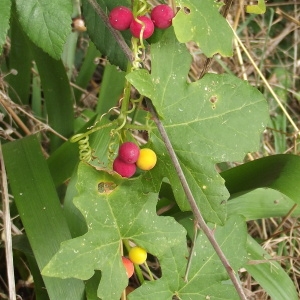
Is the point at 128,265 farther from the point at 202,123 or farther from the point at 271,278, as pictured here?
the point at 271,278

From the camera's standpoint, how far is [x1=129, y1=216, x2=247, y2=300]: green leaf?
0.96 m

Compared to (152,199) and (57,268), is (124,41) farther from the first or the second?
(57,268)

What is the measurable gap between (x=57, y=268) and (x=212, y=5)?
462 mm

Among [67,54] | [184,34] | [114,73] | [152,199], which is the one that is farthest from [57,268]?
[67,54]

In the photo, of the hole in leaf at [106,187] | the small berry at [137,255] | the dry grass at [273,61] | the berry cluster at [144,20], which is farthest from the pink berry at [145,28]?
the dry grass at [273,61]

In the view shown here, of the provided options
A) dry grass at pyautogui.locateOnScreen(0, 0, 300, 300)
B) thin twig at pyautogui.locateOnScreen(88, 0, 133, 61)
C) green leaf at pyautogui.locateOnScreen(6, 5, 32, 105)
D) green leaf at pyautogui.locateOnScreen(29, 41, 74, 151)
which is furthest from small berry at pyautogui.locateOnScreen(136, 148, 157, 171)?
dry grass at pyautogui.locateOnScreen(0, 0, 300, 300)

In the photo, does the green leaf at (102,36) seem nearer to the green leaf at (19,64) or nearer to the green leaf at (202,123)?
the green leaf at (202,123)

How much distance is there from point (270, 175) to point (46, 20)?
1.73ft

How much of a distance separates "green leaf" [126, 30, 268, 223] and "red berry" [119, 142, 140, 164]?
0.18ft

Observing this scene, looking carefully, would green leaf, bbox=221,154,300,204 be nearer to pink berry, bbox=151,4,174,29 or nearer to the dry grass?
pink berry, bbox=151,4,174,29

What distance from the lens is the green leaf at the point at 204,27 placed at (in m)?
0.76

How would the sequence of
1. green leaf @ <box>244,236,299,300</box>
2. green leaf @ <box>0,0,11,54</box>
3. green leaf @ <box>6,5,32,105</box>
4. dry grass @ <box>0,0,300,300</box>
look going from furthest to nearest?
dry grass @ <box>0,0,300,300</box> → green leaf @ <box>6,5,32,105</box> → green leaf @ <box>244,236,299,300</box> → green leaf @ <box>0,0,11,54</box>

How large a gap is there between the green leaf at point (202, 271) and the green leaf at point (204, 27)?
39 centimetres

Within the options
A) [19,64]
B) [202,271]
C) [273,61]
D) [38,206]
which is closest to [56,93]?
[19,64]
